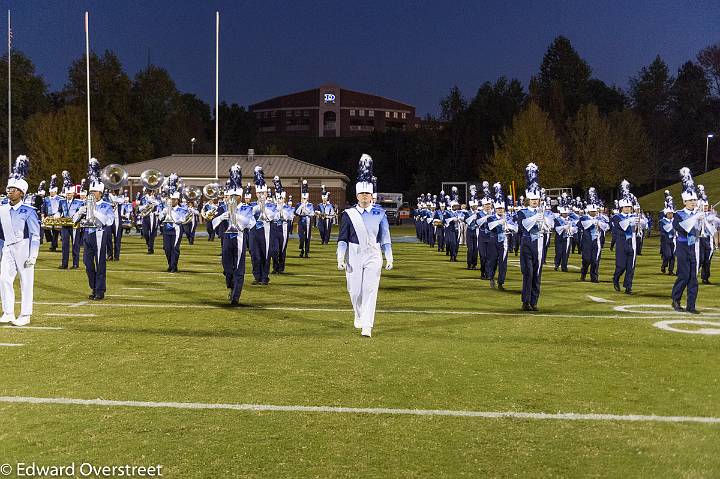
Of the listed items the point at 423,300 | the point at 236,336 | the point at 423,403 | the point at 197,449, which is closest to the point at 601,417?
the point at 423,403

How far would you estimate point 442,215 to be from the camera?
103ft

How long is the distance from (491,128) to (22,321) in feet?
227

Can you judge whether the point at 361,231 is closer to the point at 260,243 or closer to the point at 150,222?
the point at 260,243

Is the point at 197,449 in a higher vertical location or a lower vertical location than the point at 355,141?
lower

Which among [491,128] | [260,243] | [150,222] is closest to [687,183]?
[260,243]

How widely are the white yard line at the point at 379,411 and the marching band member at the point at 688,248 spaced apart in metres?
6.60

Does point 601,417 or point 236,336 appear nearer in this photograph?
point 601,417

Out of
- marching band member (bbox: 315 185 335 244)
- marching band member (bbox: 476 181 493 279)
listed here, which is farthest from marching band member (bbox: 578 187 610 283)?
marching band member (bbox: 315 185 335 244)

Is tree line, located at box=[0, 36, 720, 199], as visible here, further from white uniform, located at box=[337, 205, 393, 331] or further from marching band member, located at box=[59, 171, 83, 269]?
white uniform, located at box=[337, 205, 393, 331]

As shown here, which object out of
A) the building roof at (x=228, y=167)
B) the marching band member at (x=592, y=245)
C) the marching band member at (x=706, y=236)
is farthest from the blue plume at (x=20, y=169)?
the building roof at (x=228, y=167)

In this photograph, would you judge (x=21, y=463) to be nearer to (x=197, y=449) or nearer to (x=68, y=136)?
(x=197, y=449)

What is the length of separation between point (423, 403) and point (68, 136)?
62444mm

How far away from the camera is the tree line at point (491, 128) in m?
63.3

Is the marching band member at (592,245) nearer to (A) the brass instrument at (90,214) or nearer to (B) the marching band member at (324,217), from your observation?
(A) the brass instrument at (90,214)
